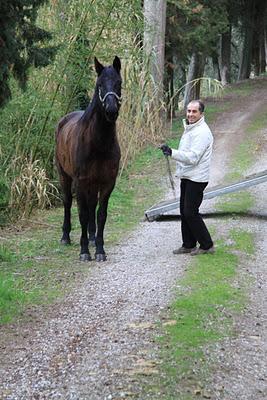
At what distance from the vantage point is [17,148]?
38.9ft

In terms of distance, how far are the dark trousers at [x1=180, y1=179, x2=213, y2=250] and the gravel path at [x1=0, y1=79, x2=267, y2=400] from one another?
36 centimetres

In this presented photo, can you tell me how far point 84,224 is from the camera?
28.2 ft

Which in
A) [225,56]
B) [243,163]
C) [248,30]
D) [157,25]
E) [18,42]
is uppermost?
[248,30]

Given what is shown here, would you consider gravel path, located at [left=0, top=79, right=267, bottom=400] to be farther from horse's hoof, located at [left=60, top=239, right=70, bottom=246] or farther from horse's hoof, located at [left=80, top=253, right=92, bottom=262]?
horse's hoof, located at [left=60, top=239, right=70, bottom=246]

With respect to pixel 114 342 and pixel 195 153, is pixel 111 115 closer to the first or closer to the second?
pixel 195 153

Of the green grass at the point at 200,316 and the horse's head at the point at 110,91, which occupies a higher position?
the horse's head at the point at 110,91

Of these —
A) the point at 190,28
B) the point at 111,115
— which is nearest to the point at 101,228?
the point at 111,115

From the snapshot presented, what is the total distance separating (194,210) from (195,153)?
729 mm

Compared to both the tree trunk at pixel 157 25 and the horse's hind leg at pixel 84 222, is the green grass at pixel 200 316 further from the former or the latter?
the tree trunk at pixel 157 25

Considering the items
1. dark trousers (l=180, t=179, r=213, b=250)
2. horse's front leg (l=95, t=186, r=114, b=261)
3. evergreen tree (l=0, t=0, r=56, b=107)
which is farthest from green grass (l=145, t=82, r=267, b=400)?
evergreen tree (l=0, t=0, r=56, b=107)

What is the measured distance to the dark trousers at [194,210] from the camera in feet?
27.3

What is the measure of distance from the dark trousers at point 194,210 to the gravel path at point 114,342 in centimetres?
36

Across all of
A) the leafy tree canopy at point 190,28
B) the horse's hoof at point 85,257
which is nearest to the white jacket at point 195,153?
the horse's hoof at point 85,257

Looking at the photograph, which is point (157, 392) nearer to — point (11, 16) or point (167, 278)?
point (167, 278)
